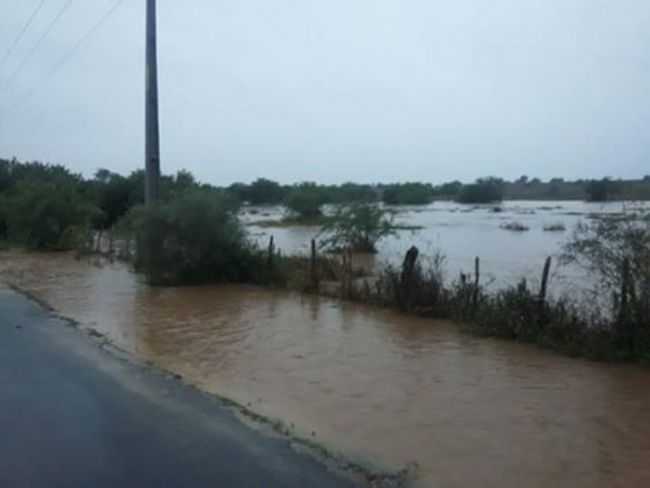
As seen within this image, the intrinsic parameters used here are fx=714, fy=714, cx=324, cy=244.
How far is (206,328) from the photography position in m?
15.0

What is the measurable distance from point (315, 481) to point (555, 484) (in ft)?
6.69

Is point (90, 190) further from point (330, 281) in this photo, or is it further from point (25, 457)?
point (25, 457)

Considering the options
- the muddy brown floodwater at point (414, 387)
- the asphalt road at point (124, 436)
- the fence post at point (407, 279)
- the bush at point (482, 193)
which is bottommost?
the muddy brown floodwater at point (414, 387)

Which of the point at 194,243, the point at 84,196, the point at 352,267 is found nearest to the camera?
the point at 194,243

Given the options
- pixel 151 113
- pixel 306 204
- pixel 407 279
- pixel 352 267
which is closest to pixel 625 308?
pixel 407 279

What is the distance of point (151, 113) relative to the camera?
26.0m

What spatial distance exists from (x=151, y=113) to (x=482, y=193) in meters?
119

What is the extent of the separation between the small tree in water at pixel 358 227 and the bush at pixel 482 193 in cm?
10679

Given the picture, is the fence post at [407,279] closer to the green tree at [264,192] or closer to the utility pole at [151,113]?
the utility pole at [151,113]

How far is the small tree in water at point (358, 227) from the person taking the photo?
108ft

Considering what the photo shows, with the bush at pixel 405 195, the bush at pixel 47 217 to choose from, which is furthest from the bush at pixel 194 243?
the bush at pixel 405 195

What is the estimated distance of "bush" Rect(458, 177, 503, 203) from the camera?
138875mm

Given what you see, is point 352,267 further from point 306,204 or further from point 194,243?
point 306,204

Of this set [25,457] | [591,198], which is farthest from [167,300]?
[591,198]
